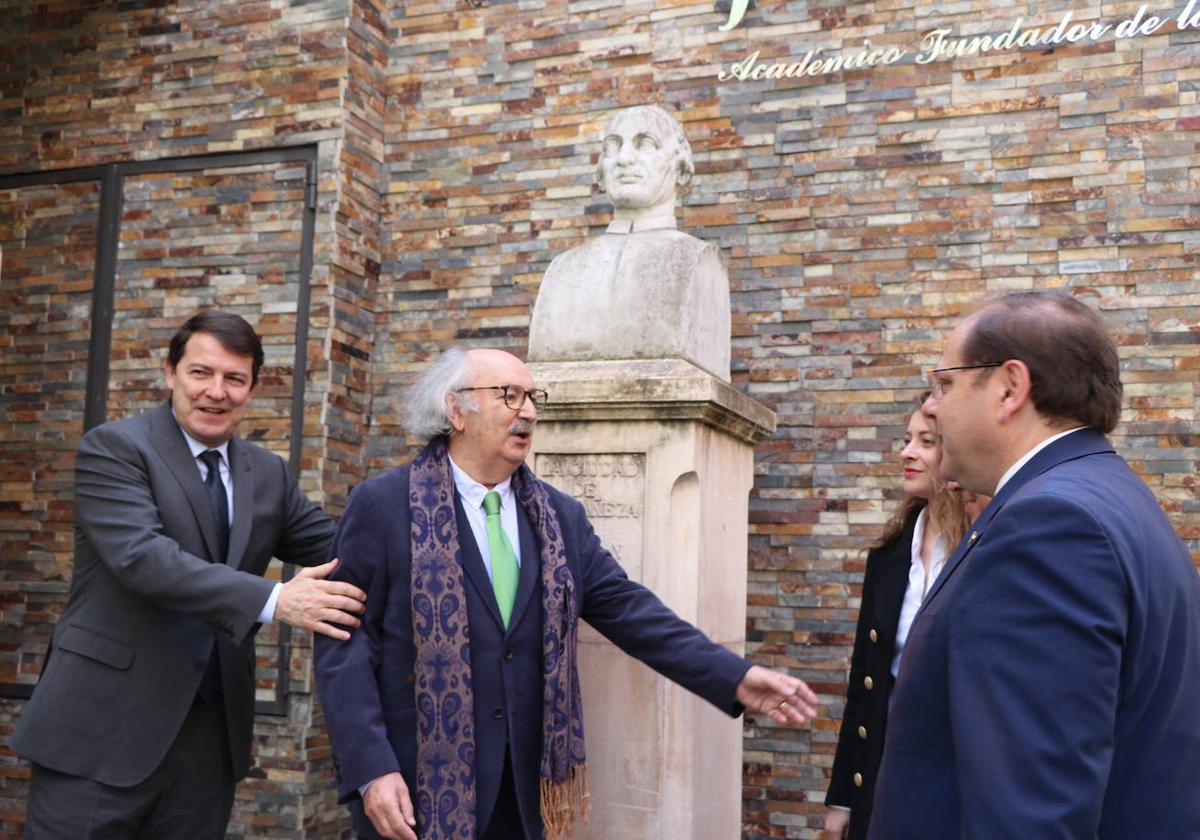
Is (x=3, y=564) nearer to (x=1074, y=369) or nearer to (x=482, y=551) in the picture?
(x=482, y=551)

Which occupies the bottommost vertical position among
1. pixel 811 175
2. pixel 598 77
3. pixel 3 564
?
pixel 3 564

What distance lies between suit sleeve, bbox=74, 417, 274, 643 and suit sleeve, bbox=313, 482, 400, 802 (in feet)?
0.76

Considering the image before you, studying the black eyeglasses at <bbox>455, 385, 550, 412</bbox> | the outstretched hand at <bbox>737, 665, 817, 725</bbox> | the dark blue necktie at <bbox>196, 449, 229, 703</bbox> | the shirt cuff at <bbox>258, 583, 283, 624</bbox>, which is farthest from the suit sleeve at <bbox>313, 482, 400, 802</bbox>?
the outstretched hand at <bbox>737, 665, 817, 725</bbox>

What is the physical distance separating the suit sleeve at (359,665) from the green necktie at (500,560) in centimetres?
27

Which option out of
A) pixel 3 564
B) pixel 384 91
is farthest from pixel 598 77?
pixel 3 564

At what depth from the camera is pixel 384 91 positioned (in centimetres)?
602

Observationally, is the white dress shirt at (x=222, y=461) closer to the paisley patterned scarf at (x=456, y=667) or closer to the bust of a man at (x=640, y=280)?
the paisley patterned scarf at (x=456, y=667)

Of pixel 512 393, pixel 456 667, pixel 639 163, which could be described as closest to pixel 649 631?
pixel 456 667

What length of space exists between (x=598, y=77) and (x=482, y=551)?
3462mm

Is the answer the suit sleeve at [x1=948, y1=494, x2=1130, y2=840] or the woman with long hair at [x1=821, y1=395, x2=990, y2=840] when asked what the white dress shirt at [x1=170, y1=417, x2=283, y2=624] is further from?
the suit sleeve at [x1=948, y1=494, x2=1130, y2=840]

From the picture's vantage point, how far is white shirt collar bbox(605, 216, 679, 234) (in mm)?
3889

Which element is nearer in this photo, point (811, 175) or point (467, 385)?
point (467, 385)

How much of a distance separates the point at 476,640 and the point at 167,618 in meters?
0.85

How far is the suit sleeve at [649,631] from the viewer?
2.95 metres
